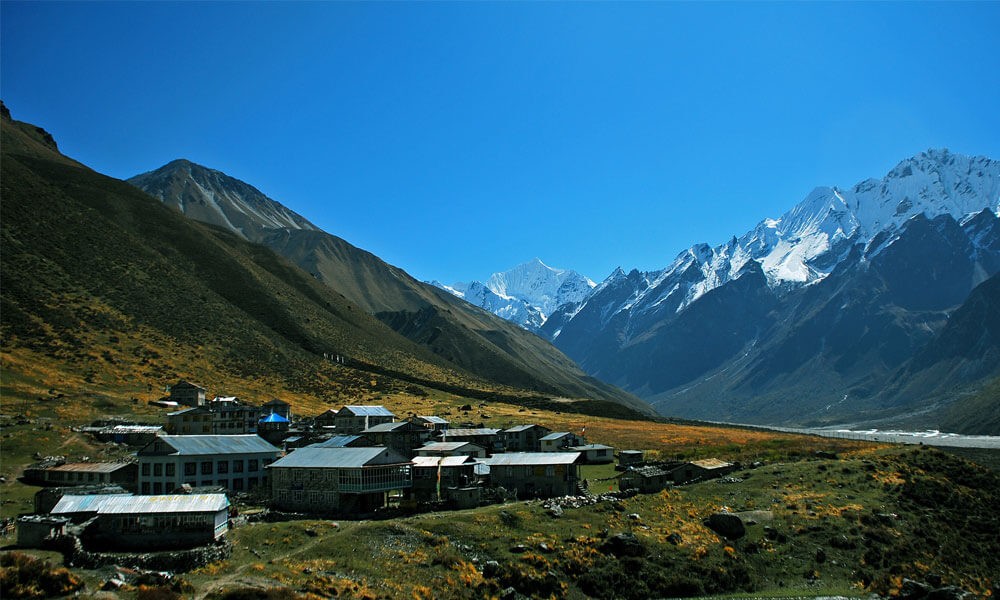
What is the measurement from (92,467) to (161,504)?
21.8 m

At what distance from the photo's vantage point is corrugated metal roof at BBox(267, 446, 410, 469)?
60.2 metres

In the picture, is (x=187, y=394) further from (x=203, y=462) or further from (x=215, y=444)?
(x=203, y=462)

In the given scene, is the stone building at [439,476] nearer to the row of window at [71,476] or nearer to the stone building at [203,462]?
the stone building at [203,462]

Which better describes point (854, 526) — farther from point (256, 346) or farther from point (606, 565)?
point (256, 346)

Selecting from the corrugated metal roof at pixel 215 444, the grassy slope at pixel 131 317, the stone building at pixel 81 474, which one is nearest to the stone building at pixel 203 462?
the corrugated metal roof at pixel 215 444

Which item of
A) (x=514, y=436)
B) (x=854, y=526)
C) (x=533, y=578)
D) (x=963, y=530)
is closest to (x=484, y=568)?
(x=533, y=578)

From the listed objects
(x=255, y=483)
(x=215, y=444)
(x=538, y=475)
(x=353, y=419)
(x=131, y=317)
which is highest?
(x=131, y=317)

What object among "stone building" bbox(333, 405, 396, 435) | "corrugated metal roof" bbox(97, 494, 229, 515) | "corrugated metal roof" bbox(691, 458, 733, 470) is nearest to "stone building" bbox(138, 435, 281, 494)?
"corrugated metal roof" bbox(97, 494, 229, 515)

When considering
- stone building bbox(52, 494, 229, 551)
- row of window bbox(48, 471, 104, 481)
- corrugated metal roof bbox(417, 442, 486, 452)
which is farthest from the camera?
corrugated metal roof bbox(417, 442, 486, 452)

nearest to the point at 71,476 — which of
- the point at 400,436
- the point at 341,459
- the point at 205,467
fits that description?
the point at 205,467

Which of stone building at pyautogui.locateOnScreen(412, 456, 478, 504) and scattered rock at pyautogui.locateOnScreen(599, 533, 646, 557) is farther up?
stone building at pyautogui.locateOnScreen(412, 456, 478, 504)

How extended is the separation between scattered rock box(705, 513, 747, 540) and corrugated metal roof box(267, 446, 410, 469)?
84.1 feet

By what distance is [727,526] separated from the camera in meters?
55.6

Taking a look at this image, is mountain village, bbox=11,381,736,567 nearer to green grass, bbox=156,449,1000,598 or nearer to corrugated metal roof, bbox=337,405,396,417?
green grass, bbox=156,449,1000,598
